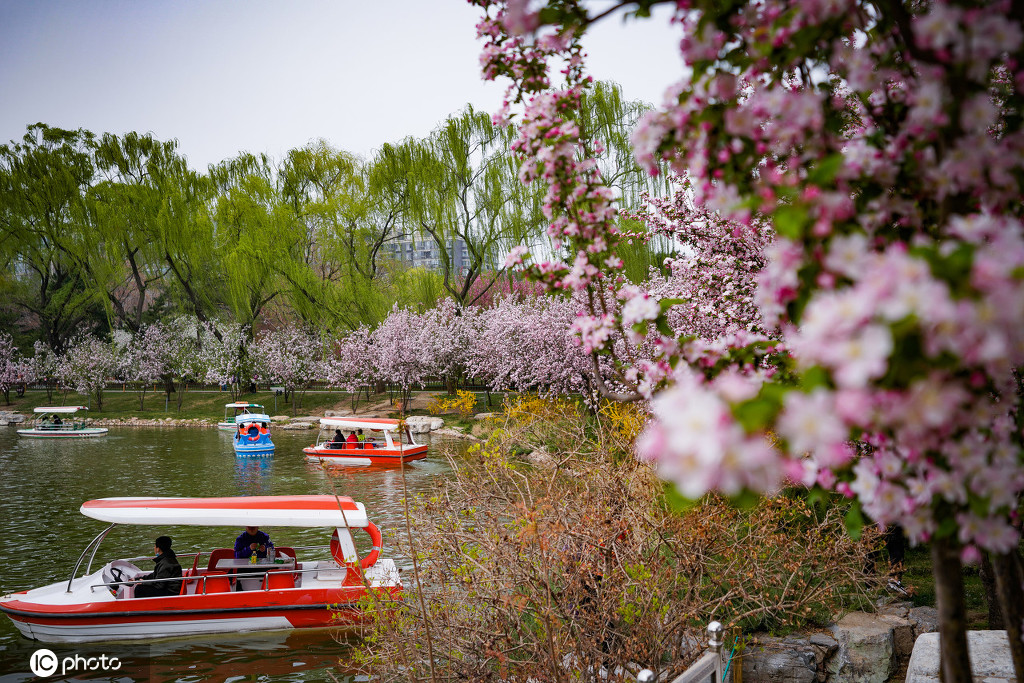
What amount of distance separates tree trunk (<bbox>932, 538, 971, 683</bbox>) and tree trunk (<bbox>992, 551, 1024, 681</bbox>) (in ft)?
1.38

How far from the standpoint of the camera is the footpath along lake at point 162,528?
30.1 ft

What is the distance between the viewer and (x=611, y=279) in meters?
5.09

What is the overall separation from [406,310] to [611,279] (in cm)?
3181

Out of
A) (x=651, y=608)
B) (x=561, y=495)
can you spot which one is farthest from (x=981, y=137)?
(x=561, y=495)

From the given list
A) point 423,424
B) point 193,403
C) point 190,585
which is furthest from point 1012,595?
point 193,403

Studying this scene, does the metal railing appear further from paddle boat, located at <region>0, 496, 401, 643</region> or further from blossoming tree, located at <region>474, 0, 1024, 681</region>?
paddle boat, located at <region>0, 496, 401, 643</region>

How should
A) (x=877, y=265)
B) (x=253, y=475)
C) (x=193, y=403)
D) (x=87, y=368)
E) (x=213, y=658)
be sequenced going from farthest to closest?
1. (x=193, y=403)
2. (x=87, y=368)
3. (x=253, y=475)
4. (x=213, y=658)
5. (x=877, y=265)

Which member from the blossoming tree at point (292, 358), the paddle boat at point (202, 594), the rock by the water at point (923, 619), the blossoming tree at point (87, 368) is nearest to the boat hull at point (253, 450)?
the blossoming tree at point (292, 358)

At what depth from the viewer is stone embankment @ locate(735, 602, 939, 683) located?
6.21 meters

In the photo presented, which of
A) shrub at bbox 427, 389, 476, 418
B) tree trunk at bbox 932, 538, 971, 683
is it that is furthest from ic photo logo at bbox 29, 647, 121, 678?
shrub at bbox 427, 389, 476, 418

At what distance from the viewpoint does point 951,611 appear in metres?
2.14

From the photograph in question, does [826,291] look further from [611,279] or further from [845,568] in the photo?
[845,568]

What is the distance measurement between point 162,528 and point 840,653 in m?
14.4

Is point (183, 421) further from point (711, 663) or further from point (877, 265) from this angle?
point (877, 265)
